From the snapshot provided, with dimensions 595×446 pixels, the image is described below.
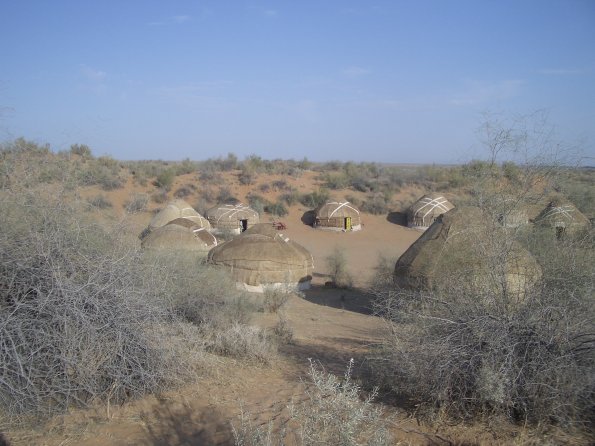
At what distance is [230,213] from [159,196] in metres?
7.30

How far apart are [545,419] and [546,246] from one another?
331 cm

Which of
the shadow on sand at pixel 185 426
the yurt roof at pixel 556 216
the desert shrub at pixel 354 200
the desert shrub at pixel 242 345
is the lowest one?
the shadow on sand at pixel 185 426

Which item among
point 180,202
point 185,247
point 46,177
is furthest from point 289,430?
point 180,202

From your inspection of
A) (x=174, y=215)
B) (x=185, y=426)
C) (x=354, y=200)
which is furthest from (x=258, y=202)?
(x=185, y=426)

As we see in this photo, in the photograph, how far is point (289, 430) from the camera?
13.8 ft

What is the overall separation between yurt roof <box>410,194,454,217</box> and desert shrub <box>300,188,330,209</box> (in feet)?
17.8

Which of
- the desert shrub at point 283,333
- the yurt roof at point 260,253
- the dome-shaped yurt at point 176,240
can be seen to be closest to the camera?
the desert shrub at point 283,333

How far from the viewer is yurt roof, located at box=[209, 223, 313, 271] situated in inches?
491

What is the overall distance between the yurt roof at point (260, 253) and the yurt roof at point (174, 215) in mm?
5506

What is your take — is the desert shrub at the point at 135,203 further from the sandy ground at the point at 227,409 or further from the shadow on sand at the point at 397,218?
the shadow on sand at the point at 397,218

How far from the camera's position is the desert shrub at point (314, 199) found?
27031 millimetres

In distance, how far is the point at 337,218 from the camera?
2308cm

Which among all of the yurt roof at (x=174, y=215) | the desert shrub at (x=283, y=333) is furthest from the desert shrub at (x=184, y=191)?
the desert shrub at (x=283, y=333)

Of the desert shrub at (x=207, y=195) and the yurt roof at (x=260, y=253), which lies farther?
the desert shrub at (x=207, y=195)
